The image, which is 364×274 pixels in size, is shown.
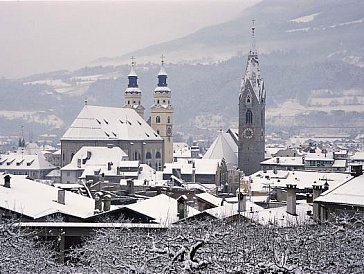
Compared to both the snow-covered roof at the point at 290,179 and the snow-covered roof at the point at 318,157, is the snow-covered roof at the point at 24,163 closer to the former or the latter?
the snow-covered roof at the point at 318,157

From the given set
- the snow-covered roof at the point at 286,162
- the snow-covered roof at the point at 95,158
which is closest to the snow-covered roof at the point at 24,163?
the snow-covered roof at the point at 95,158

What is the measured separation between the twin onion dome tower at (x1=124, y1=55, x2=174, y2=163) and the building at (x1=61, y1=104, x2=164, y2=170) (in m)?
7.88

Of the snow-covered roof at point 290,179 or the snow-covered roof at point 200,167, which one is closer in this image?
the snow-covered roof at point 290,179

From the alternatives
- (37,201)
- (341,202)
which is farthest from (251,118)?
(341,202)

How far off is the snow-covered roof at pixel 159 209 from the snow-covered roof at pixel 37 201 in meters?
2.50

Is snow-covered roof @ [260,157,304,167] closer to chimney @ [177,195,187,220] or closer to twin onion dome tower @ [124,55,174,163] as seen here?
twin onion dome tower @ [124,55,174,163]

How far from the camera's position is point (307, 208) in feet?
149

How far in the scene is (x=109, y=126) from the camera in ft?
435

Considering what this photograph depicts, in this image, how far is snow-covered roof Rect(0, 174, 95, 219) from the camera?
133 feet

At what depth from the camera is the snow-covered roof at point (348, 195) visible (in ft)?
124

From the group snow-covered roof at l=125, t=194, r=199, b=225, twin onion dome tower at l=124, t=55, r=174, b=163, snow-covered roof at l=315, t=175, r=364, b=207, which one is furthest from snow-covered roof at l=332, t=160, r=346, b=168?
snow-covered roof at l=315, t=175, r=364, b=207

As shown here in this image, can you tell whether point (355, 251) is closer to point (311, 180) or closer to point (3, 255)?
point (3, 255)

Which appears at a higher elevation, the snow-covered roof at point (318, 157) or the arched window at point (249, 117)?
the arched window at point (249, 117)

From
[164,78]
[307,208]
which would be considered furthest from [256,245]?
[164,78]
